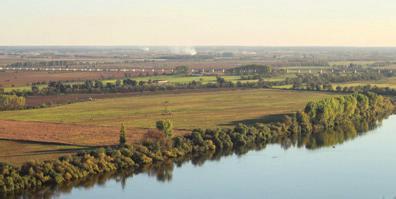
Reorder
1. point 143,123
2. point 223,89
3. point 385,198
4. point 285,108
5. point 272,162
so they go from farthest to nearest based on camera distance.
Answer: point 223,89
point 285,108
point 143,123
point 272,162
point 385,198

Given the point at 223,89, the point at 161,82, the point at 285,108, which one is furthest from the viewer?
the point at 161,82

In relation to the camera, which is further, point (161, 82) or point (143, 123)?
point (161, 82)

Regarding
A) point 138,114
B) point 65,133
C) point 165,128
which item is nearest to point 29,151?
point 65,133

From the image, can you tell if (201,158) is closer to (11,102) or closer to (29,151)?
(29,151)

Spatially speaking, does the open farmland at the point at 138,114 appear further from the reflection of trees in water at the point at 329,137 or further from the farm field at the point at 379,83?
the farm field at the point at 379,83

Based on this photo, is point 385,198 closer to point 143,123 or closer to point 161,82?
point 143,123

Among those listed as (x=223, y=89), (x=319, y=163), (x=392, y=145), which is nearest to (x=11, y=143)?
(x=319, y=163)

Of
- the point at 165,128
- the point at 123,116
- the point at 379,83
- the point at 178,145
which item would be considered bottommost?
the point at 178,145
